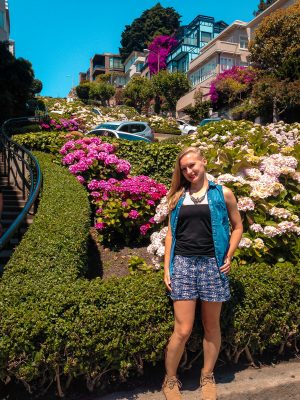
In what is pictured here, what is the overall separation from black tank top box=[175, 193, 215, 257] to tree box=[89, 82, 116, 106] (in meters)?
61.8

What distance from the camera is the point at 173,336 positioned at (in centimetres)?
301

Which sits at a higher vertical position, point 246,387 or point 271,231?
point 271,231

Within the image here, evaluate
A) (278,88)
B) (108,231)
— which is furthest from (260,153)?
(278,88)

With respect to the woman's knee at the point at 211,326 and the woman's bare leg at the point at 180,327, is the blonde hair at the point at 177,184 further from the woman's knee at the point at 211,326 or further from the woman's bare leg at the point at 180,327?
the woman's knee at the point at 211,326

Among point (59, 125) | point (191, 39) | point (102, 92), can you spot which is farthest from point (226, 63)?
point (59, 125)

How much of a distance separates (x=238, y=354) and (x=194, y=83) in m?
49.6

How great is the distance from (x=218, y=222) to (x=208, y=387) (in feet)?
4.17

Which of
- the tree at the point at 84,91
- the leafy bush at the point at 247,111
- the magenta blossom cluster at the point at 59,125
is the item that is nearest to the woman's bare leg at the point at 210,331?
the magenta blossom cluster at the point at 59,125

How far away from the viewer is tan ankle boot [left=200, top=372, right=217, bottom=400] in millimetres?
3045

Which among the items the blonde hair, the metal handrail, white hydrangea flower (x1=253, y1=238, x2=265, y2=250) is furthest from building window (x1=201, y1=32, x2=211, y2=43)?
the blonde hair

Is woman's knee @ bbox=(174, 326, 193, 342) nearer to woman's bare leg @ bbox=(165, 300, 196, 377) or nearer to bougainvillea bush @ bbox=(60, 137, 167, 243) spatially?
woman's bare leg @ bbox=(165, 300, 196, 377)

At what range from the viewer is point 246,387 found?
10.6 ft

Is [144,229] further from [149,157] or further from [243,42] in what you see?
[243,42]

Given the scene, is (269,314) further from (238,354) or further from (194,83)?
(194,83)
